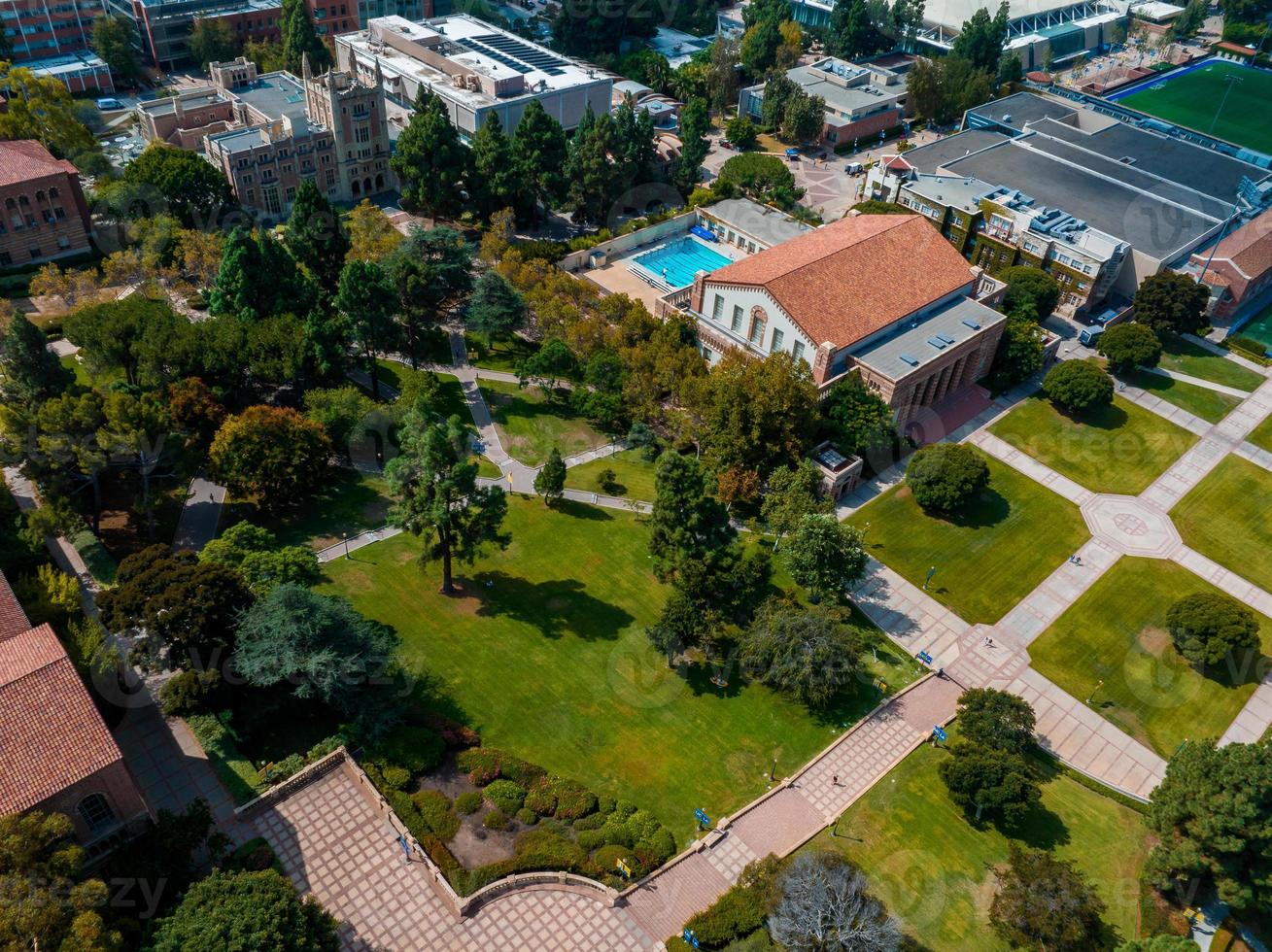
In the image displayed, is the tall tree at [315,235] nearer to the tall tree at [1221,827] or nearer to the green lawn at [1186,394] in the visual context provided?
the tall tree at [1221,827]

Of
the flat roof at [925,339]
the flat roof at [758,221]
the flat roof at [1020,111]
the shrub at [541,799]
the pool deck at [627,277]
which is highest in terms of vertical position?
the flat roof at [1020,111]

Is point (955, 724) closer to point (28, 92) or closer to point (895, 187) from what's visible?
point (895, 187)

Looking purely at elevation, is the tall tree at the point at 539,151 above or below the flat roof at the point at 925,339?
above

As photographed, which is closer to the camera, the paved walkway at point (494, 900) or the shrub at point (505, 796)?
the paved walkway at point (494, 900)

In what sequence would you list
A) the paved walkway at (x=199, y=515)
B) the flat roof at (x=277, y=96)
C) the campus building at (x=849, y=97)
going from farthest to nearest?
the campus building at (x=849, y=97), the flat roof at (x=277, y=96), the paved walkway at (x=199, y=515)

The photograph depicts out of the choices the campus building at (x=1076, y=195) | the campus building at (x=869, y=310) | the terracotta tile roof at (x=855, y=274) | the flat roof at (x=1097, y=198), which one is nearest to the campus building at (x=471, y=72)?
the campus building at (x=1076, y=195)

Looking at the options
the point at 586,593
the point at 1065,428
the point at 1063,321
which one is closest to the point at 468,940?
the point at 586,593
